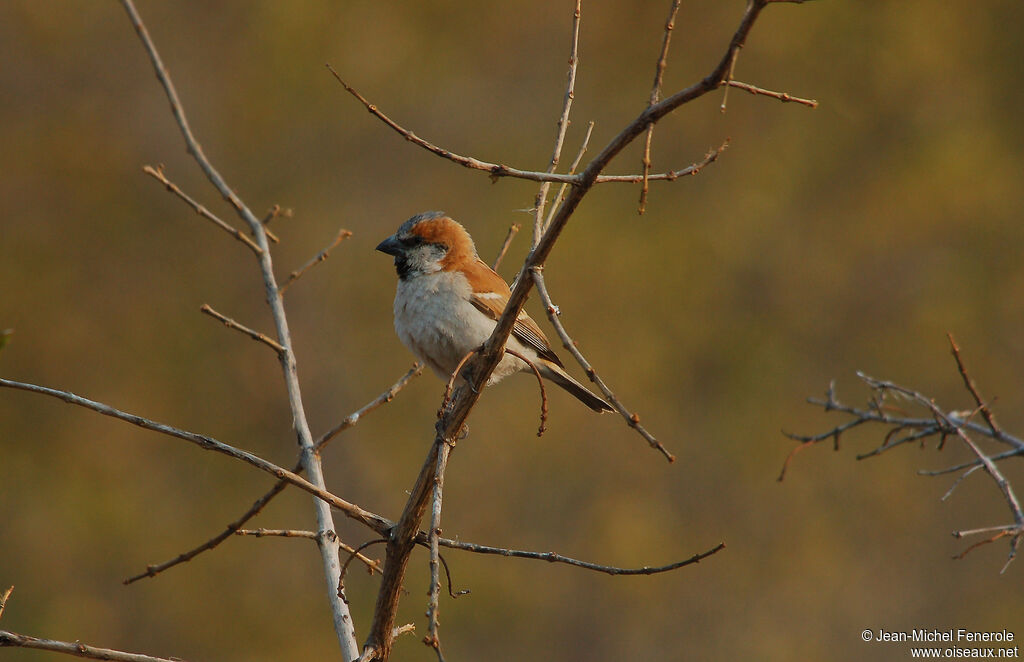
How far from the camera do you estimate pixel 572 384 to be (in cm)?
468

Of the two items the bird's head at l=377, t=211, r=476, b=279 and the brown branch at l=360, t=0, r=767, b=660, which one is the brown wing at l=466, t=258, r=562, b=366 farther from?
the brown branch at l=360, t=0, r=767, b=660

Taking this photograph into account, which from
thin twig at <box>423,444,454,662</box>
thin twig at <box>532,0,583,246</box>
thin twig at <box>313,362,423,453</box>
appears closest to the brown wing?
thin twig at <box>313,362,423,453</box>

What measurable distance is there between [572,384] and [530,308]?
506 cm

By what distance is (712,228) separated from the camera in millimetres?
14094

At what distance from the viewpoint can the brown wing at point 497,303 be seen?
4.36m

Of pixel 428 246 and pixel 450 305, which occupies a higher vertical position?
pixel 428 246

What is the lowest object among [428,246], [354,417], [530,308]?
[354,417]

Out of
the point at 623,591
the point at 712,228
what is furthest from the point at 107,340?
the point at 712,228

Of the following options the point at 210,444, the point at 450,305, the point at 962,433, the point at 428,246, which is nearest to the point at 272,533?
the point at 210,444

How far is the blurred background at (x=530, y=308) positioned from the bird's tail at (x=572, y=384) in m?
5.76

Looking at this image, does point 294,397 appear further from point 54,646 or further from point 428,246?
point 428,246

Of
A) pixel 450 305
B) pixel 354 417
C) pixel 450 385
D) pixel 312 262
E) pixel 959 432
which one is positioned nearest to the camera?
pixel 450 385

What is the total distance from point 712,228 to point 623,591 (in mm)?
5131

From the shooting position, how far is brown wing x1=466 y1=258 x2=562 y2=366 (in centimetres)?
436
